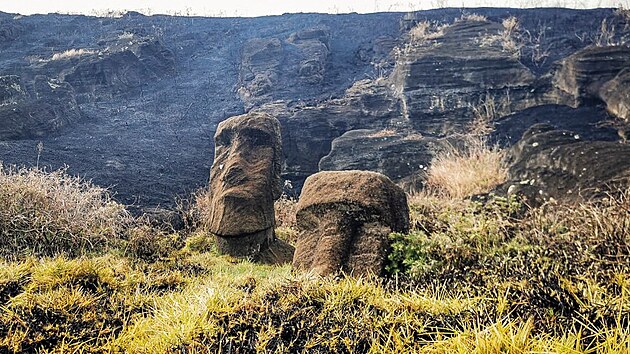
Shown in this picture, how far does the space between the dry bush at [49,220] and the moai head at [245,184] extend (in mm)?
1433

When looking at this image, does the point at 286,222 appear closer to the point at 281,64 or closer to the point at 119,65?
the point at 281,64

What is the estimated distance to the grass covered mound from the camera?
93.2 inches

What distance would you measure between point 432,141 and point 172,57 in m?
18.7

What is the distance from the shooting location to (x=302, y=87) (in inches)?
937

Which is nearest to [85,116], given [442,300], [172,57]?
[172,57]

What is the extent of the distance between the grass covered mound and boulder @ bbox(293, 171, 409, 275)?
267 millimetres

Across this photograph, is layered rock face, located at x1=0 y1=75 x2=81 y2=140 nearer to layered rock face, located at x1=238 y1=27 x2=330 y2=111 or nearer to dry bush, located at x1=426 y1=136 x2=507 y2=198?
layered rock face, located at x1=238 y1=27 x2=330 y2=111

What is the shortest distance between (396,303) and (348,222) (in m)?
1.58

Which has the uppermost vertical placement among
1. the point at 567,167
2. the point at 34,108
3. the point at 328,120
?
the point at 34,108

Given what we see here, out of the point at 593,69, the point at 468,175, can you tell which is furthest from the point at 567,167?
the point at 593,69

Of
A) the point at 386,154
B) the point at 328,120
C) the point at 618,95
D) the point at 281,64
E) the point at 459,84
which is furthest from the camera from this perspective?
the point at 281,64

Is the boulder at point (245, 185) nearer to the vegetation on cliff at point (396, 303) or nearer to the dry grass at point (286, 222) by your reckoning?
the dry grass at point (286, 222)

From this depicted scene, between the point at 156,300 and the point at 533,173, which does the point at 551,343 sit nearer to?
the point at 156,300

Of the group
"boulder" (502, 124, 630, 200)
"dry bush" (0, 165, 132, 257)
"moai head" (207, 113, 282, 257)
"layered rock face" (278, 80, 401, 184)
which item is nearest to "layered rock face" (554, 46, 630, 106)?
"layered rock face" (278, 80, 401, 184)
